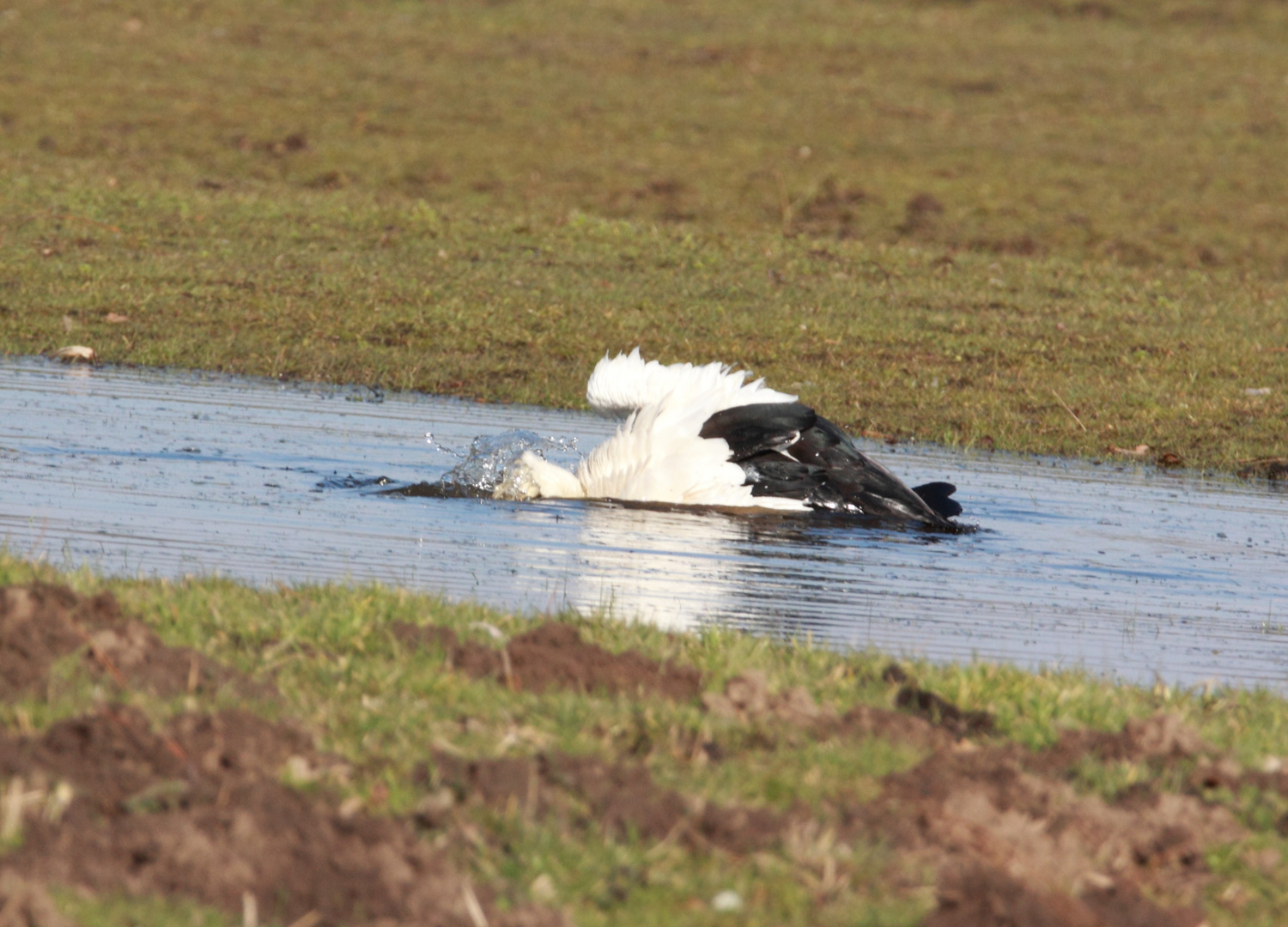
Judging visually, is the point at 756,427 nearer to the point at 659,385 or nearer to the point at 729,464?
the point at 729,464

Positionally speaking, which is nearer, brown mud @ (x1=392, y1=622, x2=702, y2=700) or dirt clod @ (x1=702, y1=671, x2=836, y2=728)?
dirt clod @ (x1=702, y1=671, x2=836, y2=728)

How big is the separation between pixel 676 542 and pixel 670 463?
3.27 ft

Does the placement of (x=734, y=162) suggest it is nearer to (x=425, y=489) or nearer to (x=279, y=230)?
(x=279, y=230)

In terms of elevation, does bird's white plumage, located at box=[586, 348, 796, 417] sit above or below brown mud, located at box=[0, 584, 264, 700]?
above

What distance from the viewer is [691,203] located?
2327 cm

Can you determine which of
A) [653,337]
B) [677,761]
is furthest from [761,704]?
[653,337]

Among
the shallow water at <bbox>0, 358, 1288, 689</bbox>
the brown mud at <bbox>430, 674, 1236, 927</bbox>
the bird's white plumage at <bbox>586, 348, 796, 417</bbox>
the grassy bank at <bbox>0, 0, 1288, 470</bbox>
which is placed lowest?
the shallow water at <bbox>0, 358, 1288, 689</bbox>

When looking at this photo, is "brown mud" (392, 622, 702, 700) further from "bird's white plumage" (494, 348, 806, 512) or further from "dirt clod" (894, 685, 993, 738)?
"bird's white plumage" (494, 348, 806, 512)

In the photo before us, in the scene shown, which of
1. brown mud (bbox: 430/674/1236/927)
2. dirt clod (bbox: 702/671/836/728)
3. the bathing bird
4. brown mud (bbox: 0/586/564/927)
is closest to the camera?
brown mud (bbox: 0/586/564/927)

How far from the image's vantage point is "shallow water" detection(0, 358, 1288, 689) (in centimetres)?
645

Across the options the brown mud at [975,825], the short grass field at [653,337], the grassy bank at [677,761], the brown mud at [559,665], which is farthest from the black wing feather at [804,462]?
the brown mud at [975,825]

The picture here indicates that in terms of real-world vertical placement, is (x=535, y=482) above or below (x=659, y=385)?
below

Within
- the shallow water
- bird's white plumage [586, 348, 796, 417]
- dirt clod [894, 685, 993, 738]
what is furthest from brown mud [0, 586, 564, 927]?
bird's white plumage [586, 348, 796, 417]

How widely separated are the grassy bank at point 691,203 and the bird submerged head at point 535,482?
344cm
